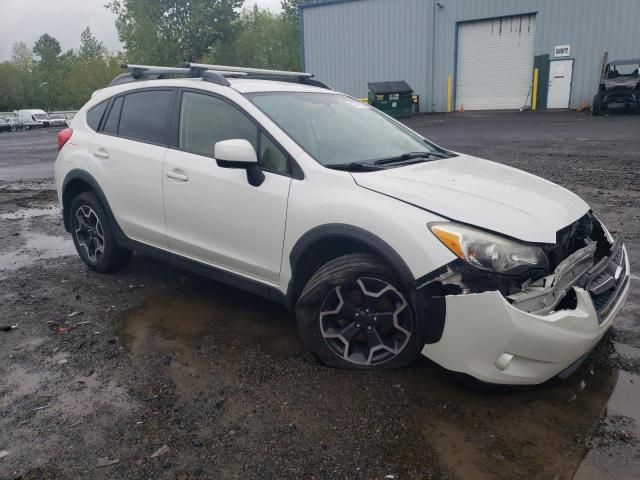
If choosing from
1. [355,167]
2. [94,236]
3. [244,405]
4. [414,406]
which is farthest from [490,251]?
[94,236]

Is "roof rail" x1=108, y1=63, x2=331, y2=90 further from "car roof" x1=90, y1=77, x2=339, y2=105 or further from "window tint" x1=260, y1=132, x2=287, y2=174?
"window tint" x1=260, y1=132, x2=287, y2=174

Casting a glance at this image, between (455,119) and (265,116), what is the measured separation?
2109 centimetres

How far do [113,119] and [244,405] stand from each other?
2.96m

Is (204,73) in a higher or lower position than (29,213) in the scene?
higher

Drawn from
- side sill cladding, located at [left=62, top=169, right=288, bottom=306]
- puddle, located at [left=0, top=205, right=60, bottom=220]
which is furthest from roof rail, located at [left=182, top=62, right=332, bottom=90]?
puddle, located at [left=0, top=205, right=60, bottom=220]

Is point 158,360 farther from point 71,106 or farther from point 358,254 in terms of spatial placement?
point 71,106

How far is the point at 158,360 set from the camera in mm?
3385

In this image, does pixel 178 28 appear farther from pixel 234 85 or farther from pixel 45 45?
pixel 234 85

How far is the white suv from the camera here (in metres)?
2.59

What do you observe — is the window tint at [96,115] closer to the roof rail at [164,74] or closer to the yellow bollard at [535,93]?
the roof rail at [164,74]

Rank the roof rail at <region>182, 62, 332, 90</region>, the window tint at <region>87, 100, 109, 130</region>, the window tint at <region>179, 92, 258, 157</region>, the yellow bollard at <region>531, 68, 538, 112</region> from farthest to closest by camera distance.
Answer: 1. the yellow bollard at <region>531, 68, 538, 112</region>
2. the window tint at <region>87, 100, 109, 130</region>
3. the roof rail at <region>182, 62, 332, 90</region>
4. the window tint at <region>179, 92, 258, 157</region>

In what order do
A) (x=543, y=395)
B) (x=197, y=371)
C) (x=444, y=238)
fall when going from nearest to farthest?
(x=444, y=238) < (x=543, y=395) < (x=197, y=371)

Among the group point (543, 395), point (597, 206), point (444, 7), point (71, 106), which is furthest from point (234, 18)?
point (543, 395)

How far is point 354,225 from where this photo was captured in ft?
9.53
